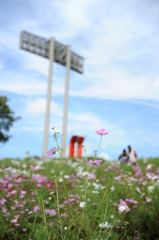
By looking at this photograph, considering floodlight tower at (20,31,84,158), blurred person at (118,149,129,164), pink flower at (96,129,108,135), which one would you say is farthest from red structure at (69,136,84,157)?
pink flower at (96,129,108,135)

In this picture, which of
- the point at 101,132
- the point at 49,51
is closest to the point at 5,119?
the point at 49,51

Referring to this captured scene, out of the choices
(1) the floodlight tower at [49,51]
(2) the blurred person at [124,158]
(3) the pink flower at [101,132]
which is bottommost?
(2) the blurred person at [124,158]

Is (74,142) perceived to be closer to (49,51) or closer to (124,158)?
(49,51)

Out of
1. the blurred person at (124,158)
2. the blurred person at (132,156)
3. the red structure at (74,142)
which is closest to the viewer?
the blurred person at (132,156)

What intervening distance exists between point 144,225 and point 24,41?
14.5 metres

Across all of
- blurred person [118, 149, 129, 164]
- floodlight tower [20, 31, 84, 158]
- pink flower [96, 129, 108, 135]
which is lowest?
blurred person [118, 149, 129, 164]

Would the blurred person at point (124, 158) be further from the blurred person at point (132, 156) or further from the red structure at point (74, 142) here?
the red structure at point (74, 142)

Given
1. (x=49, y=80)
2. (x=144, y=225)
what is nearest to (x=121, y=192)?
(x=144, y=225)

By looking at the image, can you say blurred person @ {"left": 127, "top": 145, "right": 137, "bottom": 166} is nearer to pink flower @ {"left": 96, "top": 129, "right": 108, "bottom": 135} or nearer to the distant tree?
pink flower @ {"left": 96, "top": 129, "right": 108, "bottom": 135}

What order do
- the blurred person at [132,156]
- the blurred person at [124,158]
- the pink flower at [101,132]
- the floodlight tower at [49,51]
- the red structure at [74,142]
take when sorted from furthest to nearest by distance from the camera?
the red structure at [74,142] < the floodlight tower at [49,51] < the blurred person at [124,158] < the blurred person at [132,156] < the pink flower at [101,132]

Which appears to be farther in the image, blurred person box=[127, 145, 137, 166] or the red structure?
the red structure

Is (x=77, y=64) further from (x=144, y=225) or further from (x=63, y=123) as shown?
(x=144, y=225)

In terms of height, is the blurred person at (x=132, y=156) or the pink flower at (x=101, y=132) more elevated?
the pink flower at (x=101, y=132)

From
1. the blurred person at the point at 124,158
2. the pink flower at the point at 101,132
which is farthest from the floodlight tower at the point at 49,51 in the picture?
the pink flower at the point at 101,132
